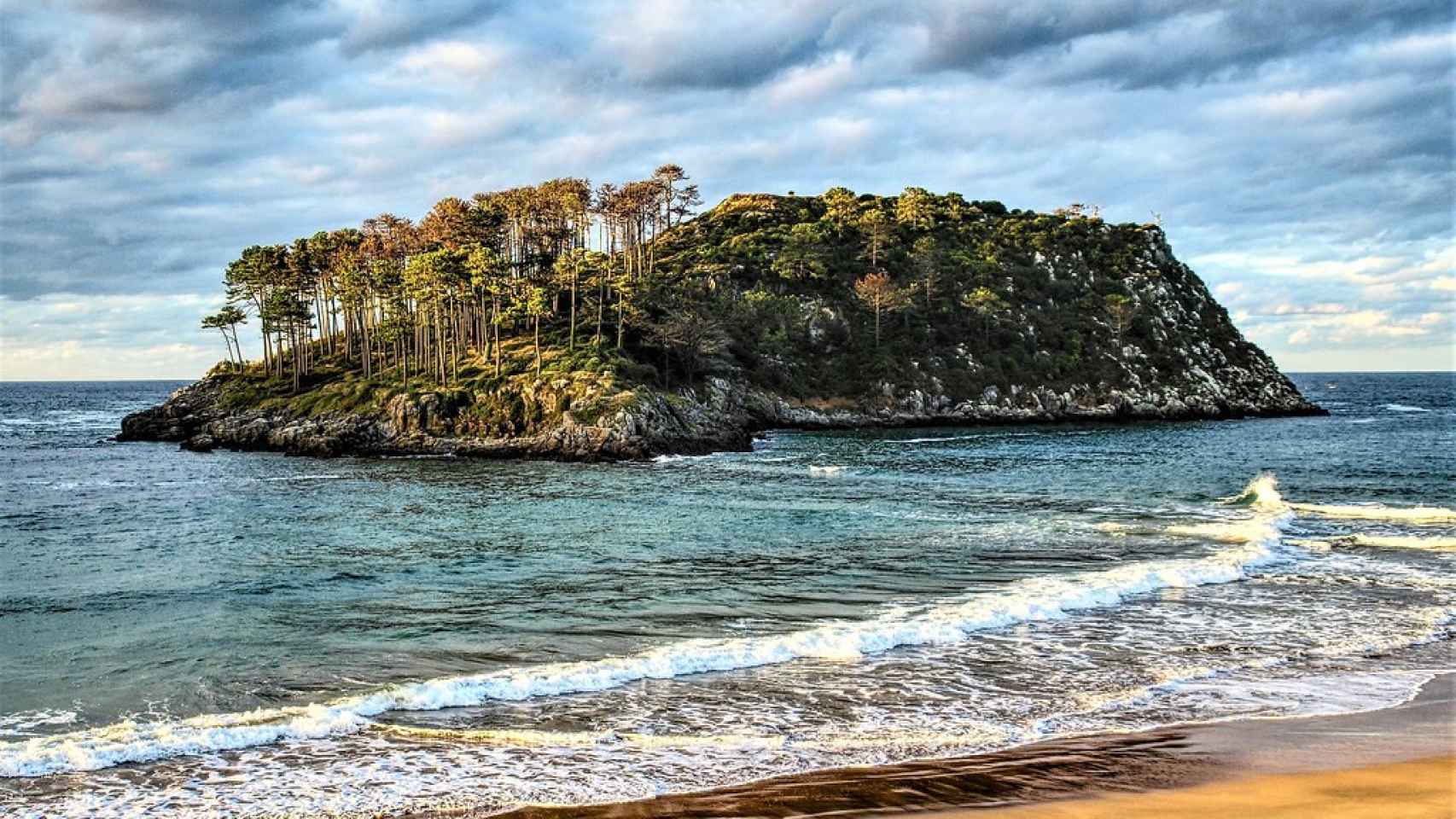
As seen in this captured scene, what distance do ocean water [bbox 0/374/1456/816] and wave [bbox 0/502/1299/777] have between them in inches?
3.0

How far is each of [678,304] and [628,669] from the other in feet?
296

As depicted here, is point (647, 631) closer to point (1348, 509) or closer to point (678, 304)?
point (1348, 509)

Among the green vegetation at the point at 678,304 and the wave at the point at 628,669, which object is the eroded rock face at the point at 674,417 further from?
the wave at the point at 628,669

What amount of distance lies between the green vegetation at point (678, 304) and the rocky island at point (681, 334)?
1.16ft

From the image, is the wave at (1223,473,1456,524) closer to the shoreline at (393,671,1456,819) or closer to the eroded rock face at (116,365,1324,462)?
the shoreline at (393,671,1456,819)

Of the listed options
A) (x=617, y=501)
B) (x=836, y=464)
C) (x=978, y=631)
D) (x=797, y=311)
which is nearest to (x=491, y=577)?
(x=978, y=631)

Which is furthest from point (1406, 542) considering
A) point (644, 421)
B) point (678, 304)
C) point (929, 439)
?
point (678, 304)

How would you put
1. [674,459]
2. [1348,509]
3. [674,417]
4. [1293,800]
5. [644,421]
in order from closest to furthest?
[1293,800] < [1348,509] < [674,459] < [644,421] < [674,417]

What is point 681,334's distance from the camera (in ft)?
306

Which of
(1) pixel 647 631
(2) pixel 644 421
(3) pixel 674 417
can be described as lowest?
(1) pixel 647 631

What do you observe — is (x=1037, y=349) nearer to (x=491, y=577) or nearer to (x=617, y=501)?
(x=617, y=501)

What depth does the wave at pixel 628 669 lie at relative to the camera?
44.5 ft

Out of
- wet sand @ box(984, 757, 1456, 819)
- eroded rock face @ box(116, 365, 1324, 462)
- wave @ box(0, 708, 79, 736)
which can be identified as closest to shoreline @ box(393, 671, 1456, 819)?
wet sand @ box(984, 757, 1456, 819)

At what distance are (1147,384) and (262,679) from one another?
114m
